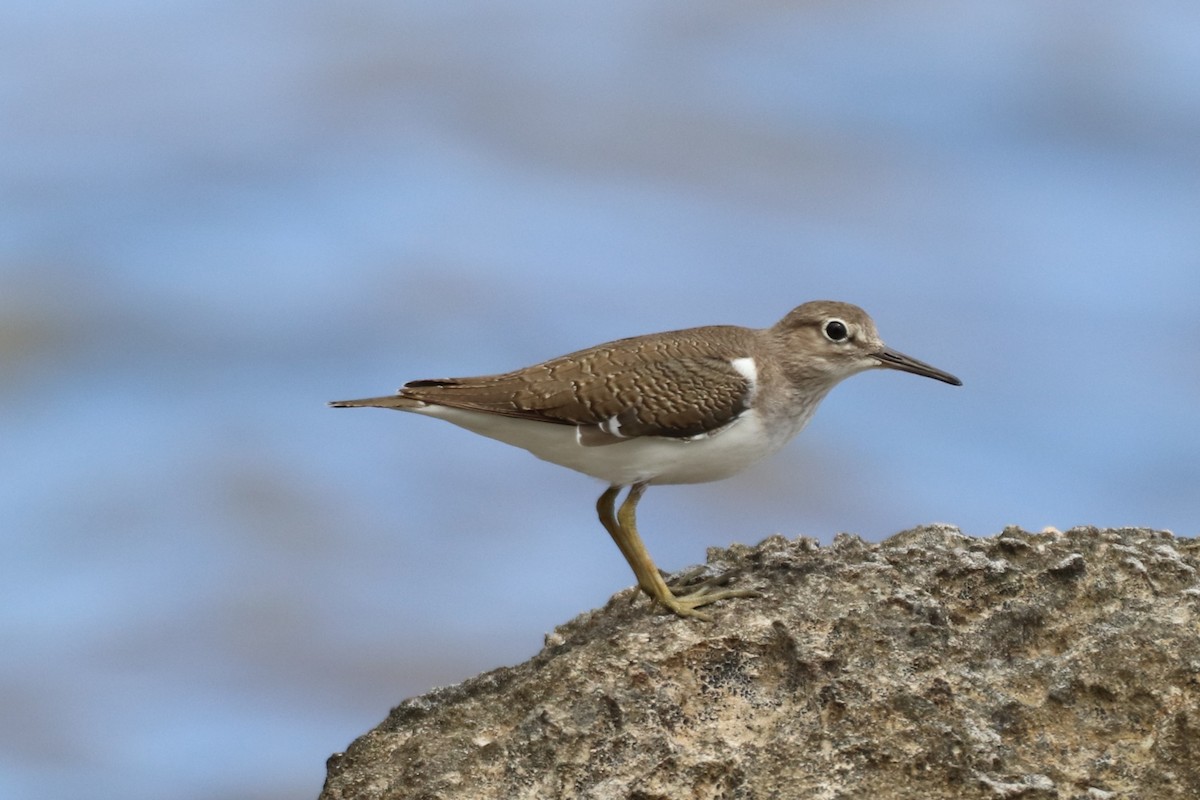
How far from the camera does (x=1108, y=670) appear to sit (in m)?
7.00

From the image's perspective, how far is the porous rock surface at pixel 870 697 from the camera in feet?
22.2

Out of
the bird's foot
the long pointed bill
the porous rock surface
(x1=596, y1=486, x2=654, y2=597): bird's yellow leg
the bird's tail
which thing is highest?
the bird's tail

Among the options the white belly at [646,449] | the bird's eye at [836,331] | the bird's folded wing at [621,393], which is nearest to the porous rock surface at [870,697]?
the white belly at [646,449]

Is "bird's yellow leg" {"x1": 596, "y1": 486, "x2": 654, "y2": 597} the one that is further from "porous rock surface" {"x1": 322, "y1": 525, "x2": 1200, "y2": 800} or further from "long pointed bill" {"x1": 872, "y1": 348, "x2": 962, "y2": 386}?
"long pointed bill" {"x1": 872, "y1": 348, "x2": 962, "y2": 386}

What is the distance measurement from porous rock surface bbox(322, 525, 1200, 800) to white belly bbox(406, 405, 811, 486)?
90cm

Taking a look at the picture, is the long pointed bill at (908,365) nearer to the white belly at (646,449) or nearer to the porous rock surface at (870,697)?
the white belly at (646,449)

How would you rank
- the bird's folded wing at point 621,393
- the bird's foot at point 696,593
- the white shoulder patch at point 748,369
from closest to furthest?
1. the bird's foot at point 696,593
2. the bird's folded wing at point 621,393
3. the white shoulder patch at point 748,369

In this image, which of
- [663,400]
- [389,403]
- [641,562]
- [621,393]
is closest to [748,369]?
[663,400]

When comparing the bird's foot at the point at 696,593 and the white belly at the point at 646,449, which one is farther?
the white belly at the point at 646,449

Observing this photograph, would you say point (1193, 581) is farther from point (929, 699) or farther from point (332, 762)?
point (332, 762)

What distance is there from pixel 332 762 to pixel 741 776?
7.25 feet

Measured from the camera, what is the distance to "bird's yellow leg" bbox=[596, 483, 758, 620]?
26.1ft

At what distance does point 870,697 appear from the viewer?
696 centimetres

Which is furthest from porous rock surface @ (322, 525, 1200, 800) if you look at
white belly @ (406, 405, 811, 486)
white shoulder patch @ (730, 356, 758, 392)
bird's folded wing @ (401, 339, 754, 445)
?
white shoulder patch @ (730, 356, 758, 392)
